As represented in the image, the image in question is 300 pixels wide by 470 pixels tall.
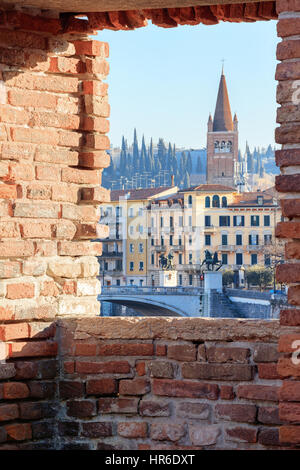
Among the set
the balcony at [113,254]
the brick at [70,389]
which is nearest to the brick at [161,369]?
the brick at [70,389]

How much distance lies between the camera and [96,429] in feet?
9.43

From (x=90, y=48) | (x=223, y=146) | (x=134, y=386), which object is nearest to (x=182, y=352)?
(x=134, y=386)

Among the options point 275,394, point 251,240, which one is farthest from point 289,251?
point 251,240

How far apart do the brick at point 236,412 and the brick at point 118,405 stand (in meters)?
0.27

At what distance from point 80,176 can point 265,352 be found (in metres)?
0.84

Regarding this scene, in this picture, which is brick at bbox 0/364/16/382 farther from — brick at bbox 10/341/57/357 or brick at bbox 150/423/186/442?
brick at bbox 150/423/186/442

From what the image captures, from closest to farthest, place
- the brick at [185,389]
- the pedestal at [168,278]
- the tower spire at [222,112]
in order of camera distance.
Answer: the brick at [185,389] < the pedestal at [168,278] < the tower spire at [222,112]

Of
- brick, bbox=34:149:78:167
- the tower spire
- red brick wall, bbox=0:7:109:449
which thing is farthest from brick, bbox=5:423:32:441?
the tower spire

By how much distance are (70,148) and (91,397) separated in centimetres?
81

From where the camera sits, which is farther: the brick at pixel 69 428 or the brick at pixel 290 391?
the brick at pixel 69 428

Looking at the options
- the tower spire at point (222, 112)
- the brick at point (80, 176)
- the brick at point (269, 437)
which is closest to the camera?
the brick at point (269, 437)

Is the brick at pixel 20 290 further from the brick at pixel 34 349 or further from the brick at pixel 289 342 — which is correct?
the brick at pixel 289 342

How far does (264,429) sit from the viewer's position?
2688 mm

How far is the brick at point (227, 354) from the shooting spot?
275 cm
